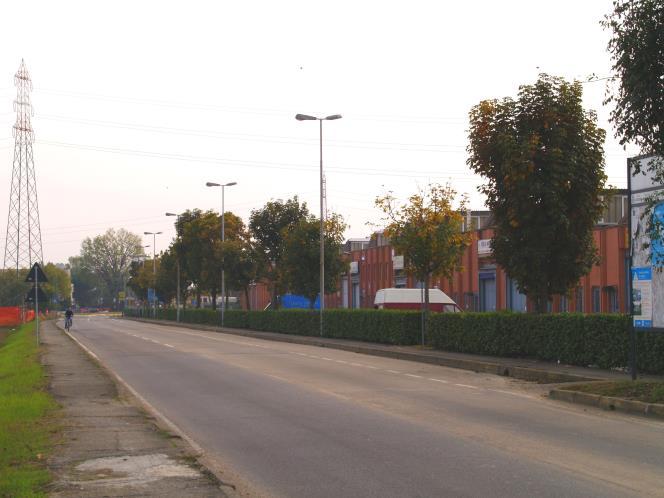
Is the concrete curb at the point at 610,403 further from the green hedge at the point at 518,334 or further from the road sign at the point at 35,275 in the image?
the road sign at the point at 35,275

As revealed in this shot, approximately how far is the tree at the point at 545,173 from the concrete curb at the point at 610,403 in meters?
7.77

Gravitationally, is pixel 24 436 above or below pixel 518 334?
below

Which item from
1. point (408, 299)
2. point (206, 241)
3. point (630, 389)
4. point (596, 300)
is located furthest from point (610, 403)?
point (206, 241)

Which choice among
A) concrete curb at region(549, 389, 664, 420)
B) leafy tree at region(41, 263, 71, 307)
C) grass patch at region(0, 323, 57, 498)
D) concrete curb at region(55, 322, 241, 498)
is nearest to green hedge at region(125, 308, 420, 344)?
concrete curb at region(55, 322, 241, 498)

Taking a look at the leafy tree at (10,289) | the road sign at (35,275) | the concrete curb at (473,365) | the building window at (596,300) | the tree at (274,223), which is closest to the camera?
the concrete curb at (473,365)

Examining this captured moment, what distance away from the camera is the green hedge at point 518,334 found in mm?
19109

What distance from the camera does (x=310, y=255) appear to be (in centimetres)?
4372

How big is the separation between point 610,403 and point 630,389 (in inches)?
40.2

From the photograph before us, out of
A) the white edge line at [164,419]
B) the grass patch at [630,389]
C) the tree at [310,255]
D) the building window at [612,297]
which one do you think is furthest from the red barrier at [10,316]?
the grass patch at [630,389]

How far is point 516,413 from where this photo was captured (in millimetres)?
13344

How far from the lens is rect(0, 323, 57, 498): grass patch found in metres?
7.42

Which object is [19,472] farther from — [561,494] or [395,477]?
[561,494]

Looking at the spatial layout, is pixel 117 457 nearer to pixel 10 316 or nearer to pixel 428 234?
pixel 428 234

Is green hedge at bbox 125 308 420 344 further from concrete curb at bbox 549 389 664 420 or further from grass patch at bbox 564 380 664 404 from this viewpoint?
concrete curb at bbox 549 389 664 420
